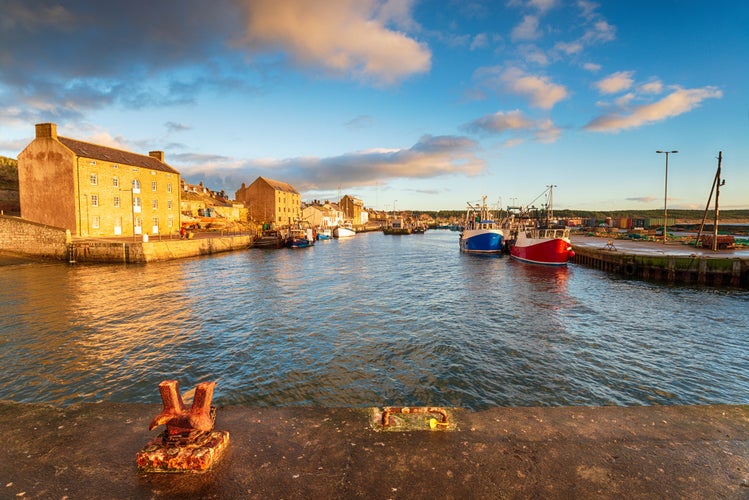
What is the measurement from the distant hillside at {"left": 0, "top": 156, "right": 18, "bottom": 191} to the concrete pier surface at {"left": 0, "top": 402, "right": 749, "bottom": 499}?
258 feet

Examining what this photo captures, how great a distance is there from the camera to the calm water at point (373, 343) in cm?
953

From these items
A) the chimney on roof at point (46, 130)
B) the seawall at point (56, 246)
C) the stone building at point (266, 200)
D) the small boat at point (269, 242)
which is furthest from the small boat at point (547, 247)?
the stone building at point (266, 200)

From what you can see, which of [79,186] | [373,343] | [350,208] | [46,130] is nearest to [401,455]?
[373,343]

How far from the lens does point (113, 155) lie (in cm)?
4859

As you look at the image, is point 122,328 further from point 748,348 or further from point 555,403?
point 748,348

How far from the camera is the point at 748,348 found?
13.4 m

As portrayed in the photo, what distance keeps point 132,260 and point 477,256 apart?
4524 centimetres

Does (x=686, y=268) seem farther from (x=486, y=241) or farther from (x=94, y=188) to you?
(x=94, y=188)

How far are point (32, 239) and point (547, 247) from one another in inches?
2191

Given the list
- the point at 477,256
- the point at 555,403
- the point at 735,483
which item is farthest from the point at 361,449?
the point at 477,256

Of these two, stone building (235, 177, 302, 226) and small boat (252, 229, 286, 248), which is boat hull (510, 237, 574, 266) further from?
stone building (235, 177, 302, 226)

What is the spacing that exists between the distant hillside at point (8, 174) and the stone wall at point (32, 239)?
32927 millimetres

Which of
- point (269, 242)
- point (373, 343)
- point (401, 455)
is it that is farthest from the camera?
point (269, 242)

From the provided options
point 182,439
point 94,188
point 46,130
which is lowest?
point 182,439
